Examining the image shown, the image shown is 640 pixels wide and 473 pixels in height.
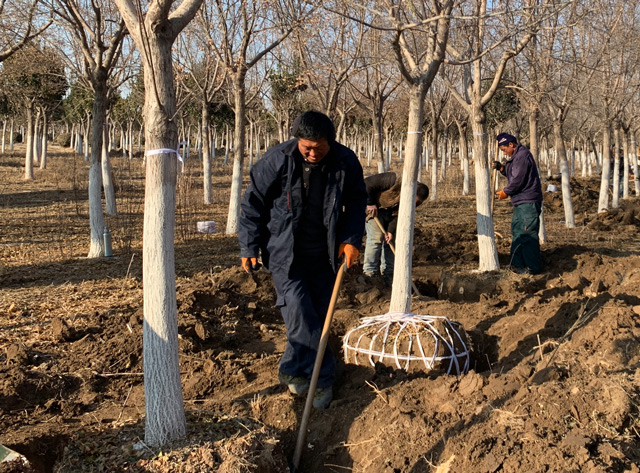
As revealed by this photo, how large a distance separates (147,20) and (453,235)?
8689 millimetres

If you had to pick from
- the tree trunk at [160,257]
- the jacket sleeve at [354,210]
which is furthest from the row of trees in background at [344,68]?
the jacket sleeve at [354,210]

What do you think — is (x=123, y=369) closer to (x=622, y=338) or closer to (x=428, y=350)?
(x=428, y=350)

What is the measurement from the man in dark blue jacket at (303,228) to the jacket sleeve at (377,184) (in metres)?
3.04

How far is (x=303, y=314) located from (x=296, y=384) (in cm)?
50

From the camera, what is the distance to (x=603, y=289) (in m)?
6.20

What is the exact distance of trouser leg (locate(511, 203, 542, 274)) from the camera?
23.9 feet

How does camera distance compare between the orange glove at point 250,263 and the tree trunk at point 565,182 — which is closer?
the orange glove at point 250,263

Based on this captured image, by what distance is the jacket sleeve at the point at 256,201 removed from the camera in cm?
360

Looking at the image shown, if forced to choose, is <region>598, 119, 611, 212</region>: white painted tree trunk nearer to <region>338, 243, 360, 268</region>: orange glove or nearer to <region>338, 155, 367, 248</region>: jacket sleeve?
<region>338, 155, 367, 248</region>: jacket sleeve

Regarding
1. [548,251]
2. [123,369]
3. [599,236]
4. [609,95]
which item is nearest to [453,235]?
[548,251]

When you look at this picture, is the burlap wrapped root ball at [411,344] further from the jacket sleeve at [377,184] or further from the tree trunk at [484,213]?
the tree trunk at [484,213]

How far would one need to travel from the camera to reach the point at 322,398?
147 inches

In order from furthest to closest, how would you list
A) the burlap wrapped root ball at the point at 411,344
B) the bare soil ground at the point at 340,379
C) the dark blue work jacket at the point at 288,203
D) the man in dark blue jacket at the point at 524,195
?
the man in dark blue jacket at the point at 524,195 < the burlap wrapped root ball at the point at 411,344 < the dark blue work jacket at the point at 288,203 < the bare soil ground at the point at 340,379

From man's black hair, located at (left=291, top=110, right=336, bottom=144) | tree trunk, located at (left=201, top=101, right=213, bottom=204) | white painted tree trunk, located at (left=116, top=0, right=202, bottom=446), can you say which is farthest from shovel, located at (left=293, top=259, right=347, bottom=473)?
tree trunk, located at (left=201, top=101, right=213, bottom=204)
